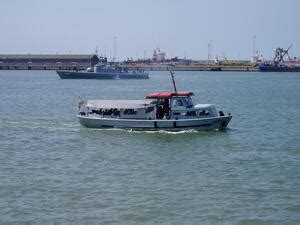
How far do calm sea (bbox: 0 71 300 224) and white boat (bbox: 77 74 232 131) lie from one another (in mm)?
627

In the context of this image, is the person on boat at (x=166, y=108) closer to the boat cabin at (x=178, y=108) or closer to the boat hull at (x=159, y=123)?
the boat cabin at (x=178, y=108)

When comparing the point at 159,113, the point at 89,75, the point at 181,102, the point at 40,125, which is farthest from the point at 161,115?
the point at 89,75

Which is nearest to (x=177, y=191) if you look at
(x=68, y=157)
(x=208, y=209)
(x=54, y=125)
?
(x=208, y=209)

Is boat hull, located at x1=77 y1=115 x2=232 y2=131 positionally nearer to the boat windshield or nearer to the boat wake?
the boat windshield

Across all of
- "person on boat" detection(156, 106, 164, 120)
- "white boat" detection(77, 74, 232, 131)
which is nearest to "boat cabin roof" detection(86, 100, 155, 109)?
"white boat" detection(77, 74, 232, 131)

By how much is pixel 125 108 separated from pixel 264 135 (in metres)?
8.81

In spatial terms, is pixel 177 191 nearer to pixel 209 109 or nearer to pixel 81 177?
pixel 81 177

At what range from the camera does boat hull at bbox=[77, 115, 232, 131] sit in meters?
39.8

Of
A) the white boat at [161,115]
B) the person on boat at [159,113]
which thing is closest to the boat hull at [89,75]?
the white boat at [161,115]

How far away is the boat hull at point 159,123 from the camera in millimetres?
39844

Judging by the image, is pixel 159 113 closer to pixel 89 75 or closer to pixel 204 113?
pixel 204 113

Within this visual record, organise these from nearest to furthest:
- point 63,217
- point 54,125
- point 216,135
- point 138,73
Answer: point 63,217 → point 216,135 → point 54,125 → point 138,73

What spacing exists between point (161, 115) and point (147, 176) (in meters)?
14.1

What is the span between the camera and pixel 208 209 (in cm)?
2167
